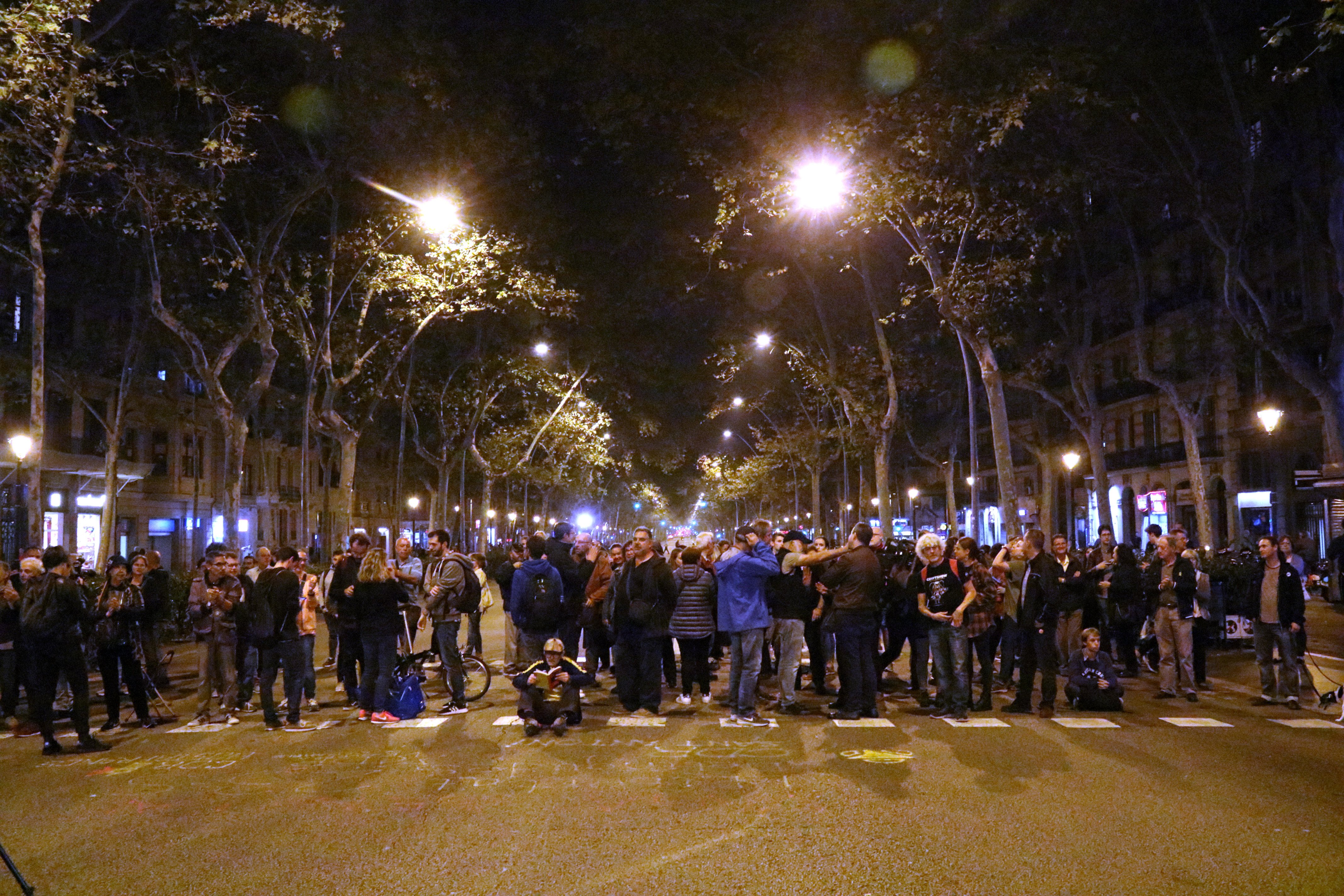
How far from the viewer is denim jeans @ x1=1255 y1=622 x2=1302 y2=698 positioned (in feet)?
36.0

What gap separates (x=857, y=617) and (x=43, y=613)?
7230 mm

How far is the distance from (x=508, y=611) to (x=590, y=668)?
197cm

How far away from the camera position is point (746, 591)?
10.3 m

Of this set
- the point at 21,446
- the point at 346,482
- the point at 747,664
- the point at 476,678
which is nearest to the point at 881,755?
the point at 747,664

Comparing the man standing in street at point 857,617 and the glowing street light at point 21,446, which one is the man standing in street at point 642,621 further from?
the glowing street light at point 21,446

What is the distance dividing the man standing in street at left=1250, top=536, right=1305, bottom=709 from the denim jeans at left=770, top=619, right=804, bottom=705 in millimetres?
4851

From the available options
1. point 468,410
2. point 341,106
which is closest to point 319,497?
point 468,410

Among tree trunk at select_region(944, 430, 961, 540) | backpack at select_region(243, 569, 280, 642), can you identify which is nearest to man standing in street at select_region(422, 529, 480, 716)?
backpack at select_region(243, 569, 280, 642)

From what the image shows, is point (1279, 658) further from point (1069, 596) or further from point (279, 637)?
point (279, 637)

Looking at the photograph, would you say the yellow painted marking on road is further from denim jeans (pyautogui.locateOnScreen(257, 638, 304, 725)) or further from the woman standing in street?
denim jeans (pyautogui.locateOnScreen(257, 638, 304, 725))

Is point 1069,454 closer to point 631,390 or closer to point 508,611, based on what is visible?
point 631,390

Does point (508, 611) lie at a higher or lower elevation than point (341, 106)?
lower

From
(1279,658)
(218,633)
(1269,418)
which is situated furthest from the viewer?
(1269,418)

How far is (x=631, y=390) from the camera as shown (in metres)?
44.4
